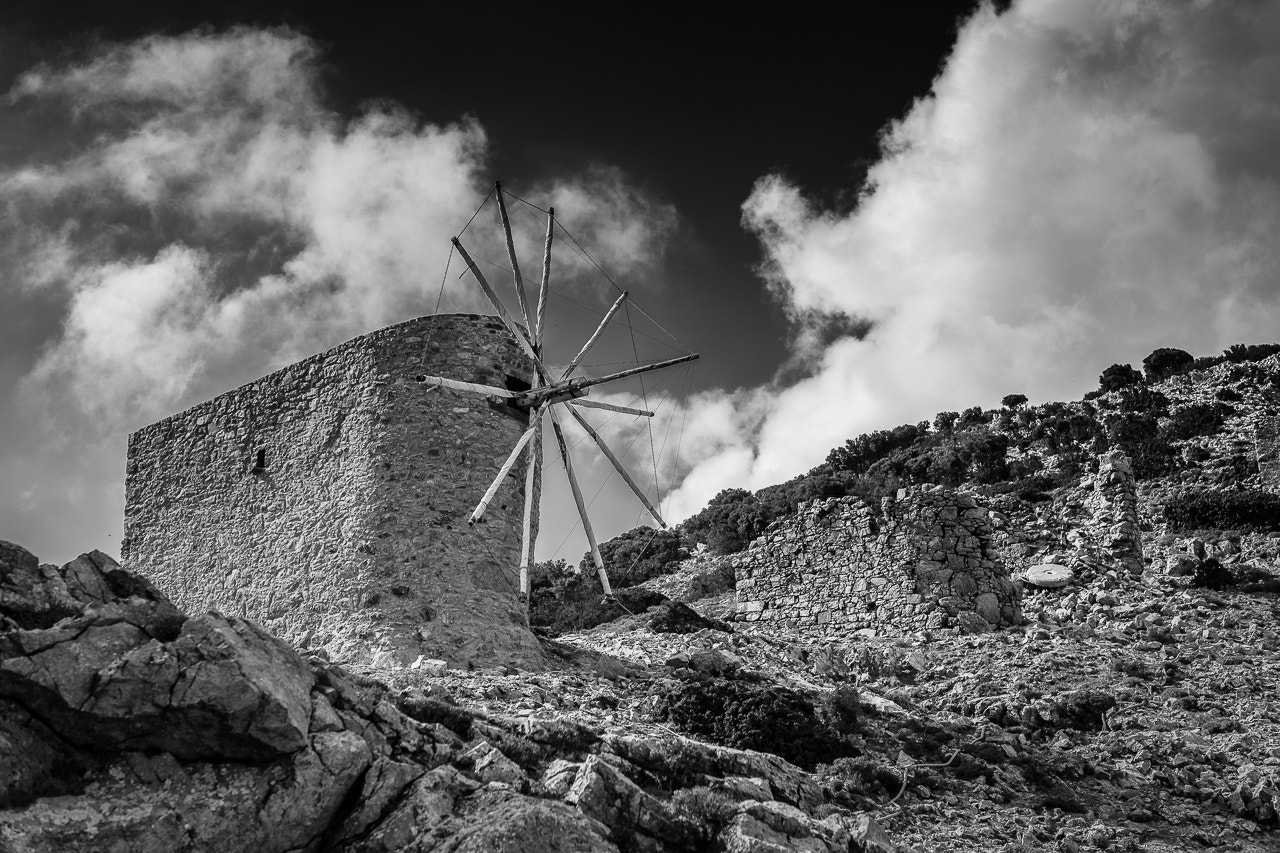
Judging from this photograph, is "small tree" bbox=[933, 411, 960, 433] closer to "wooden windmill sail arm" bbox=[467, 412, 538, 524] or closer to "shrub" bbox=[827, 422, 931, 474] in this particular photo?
"shrub" bbox=[827, 422, 931, 474]

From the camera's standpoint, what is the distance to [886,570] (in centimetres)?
1727

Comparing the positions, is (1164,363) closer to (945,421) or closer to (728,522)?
(945,421)

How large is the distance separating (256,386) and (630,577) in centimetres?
1603

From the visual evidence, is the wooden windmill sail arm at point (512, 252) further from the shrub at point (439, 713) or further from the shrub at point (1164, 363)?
the shrub at point (1164, 363)

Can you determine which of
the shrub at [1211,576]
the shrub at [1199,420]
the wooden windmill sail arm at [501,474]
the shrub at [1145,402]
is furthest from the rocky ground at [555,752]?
the shrub at [1145,402]

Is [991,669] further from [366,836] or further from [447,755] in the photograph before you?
[366,836]

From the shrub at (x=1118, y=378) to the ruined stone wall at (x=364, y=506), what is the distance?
33.5 m

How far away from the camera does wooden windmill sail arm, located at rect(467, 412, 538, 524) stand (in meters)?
12.6

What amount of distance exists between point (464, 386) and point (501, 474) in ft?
4.48

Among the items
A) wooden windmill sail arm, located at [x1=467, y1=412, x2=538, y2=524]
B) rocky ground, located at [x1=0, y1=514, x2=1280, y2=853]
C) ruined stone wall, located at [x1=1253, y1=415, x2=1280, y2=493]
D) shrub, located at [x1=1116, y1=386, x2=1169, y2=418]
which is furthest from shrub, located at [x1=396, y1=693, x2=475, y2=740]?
shrub, located at [x1=1116, y1=386, x2=1169, y2=418]

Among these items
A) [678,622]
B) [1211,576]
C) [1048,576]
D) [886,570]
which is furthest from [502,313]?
[1211,576]

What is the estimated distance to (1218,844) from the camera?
8750 mm

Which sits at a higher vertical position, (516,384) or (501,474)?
(516,384)

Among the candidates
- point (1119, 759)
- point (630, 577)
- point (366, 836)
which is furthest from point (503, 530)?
point (630, 577)
